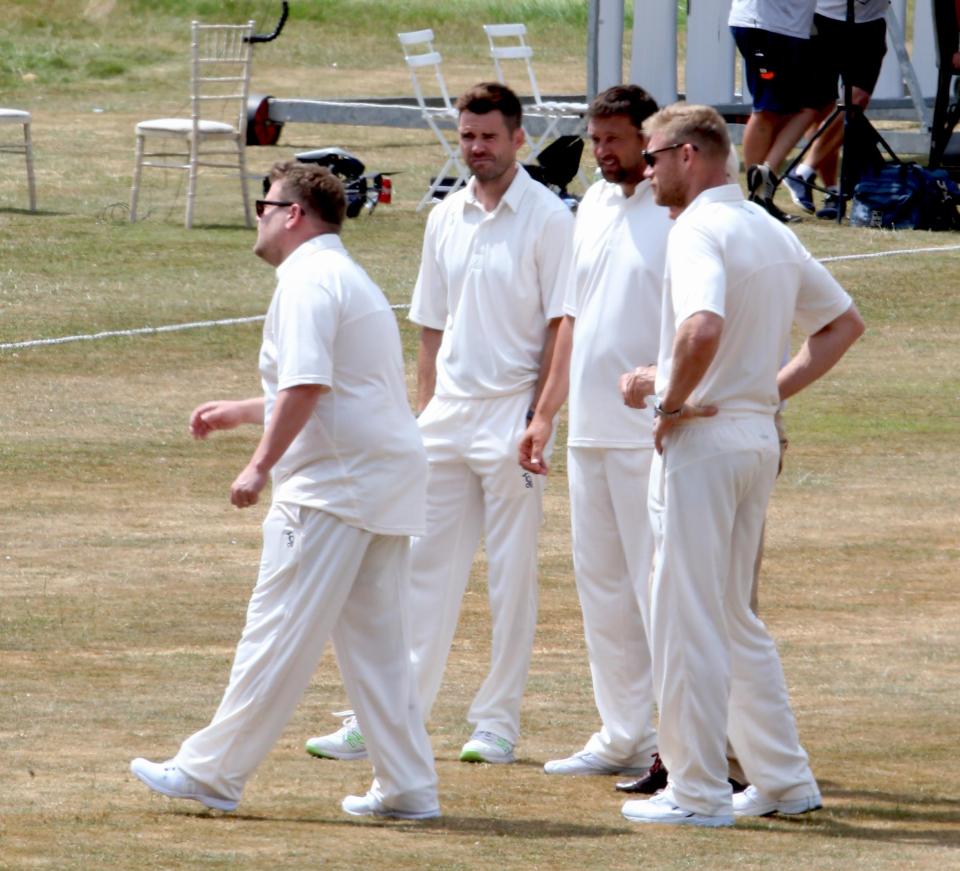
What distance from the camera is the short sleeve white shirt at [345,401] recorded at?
6004mm

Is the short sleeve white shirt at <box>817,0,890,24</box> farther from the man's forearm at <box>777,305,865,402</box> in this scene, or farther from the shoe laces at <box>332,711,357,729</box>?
the man's forearm at <box>777,305,865,402</box>

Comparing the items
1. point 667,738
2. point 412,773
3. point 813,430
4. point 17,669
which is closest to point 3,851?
point 412,773

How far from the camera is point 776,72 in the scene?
1689 cm

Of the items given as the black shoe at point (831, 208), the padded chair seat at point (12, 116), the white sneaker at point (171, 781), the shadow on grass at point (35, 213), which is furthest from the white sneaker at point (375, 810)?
the padded chair seat at point (12, 116)

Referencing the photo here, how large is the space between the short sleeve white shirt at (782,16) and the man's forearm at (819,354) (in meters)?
10.9

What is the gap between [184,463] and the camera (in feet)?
38.2

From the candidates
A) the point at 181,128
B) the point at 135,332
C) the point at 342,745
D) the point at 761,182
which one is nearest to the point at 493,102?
the point at 342,745

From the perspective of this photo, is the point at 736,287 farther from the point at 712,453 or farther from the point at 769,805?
the point at 769,805

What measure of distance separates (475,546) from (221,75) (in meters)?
24.2

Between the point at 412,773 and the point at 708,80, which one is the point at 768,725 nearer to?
the point at 412,773

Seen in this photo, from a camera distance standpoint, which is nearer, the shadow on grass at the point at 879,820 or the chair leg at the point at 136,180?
the shadow on grass at the point at 879,820

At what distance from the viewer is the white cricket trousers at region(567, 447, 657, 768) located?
6785 mm

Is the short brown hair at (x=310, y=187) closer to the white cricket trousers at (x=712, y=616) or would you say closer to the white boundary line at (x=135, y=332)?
the white cricket trousers at (x=712, y=616)

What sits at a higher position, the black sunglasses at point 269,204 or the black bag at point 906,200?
the black sunglasses at point 269,204
